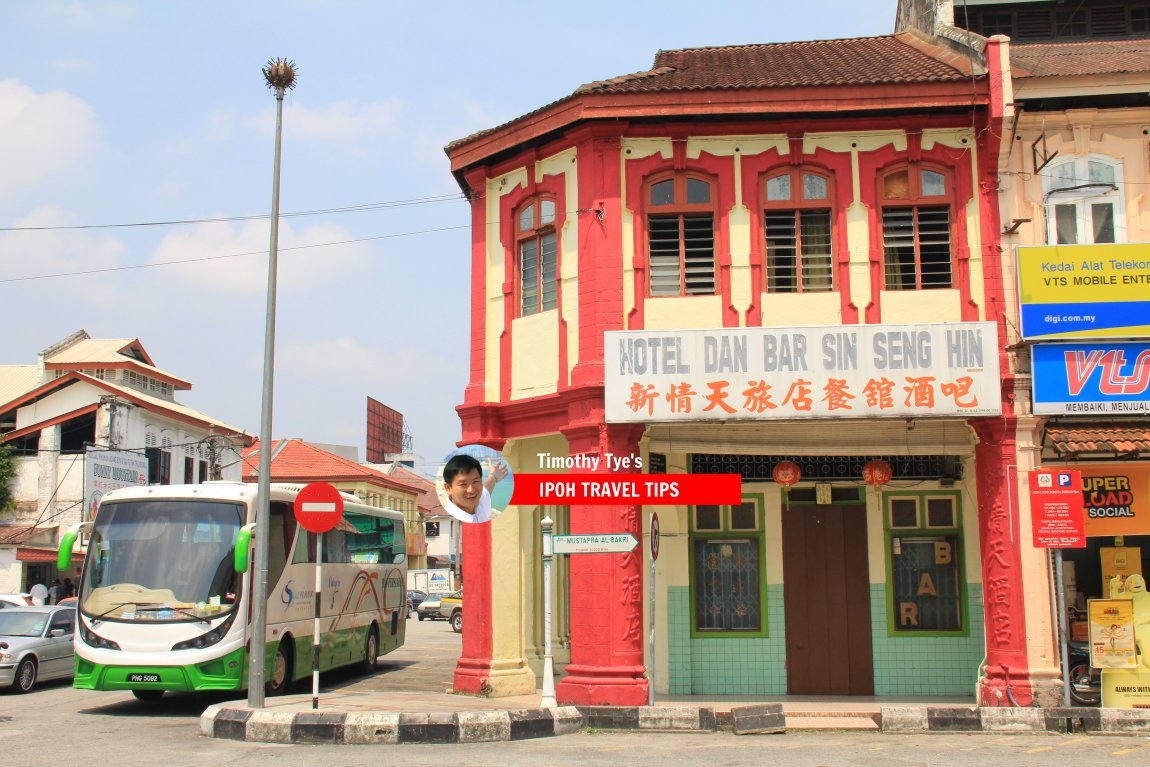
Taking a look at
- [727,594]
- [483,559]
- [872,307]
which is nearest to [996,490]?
[872,307]

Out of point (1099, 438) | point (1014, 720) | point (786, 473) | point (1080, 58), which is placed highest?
point (1080, 58)

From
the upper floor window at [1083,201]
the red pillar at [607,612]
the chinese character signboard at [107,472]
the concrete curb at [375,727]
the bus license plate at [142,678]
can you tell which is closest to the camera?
the concrete curb at [375,727]

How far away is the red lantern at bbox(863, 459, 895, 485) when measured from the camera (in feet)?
55.4

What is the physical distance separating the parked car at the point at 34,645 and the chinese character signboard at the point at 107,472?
708 inches

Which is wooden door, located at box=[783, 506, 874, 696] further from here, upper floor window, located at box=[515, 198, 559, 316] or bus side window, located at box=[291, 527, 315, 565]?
bus side window, located at box=[291, 527, 315, 565]

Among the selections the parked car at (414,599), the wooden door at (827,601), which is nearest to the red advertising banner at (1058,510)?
the wooden door at (827,601)

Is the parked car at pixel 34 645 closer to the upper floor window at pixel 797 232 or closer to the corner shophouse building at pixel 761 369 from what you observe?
the corner shophouse building at pixel 761 369

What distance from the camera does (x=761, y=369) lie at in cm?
1559

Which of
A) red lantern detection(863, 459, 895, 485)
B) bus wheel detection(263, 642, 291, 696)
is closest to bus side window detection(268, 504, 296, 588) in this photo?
bus wheel detection(263, 642, 291, 696)

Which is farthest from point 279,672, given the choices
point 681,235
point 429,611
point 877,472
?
point 429,611

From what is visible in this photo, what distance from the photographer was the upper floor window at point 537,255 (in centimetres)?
1752

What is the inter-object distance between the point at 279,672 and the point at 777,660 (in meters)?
7.81

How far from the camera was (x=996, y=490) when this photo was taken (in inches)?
625

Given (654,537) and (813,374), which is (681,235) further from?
(654,537)
